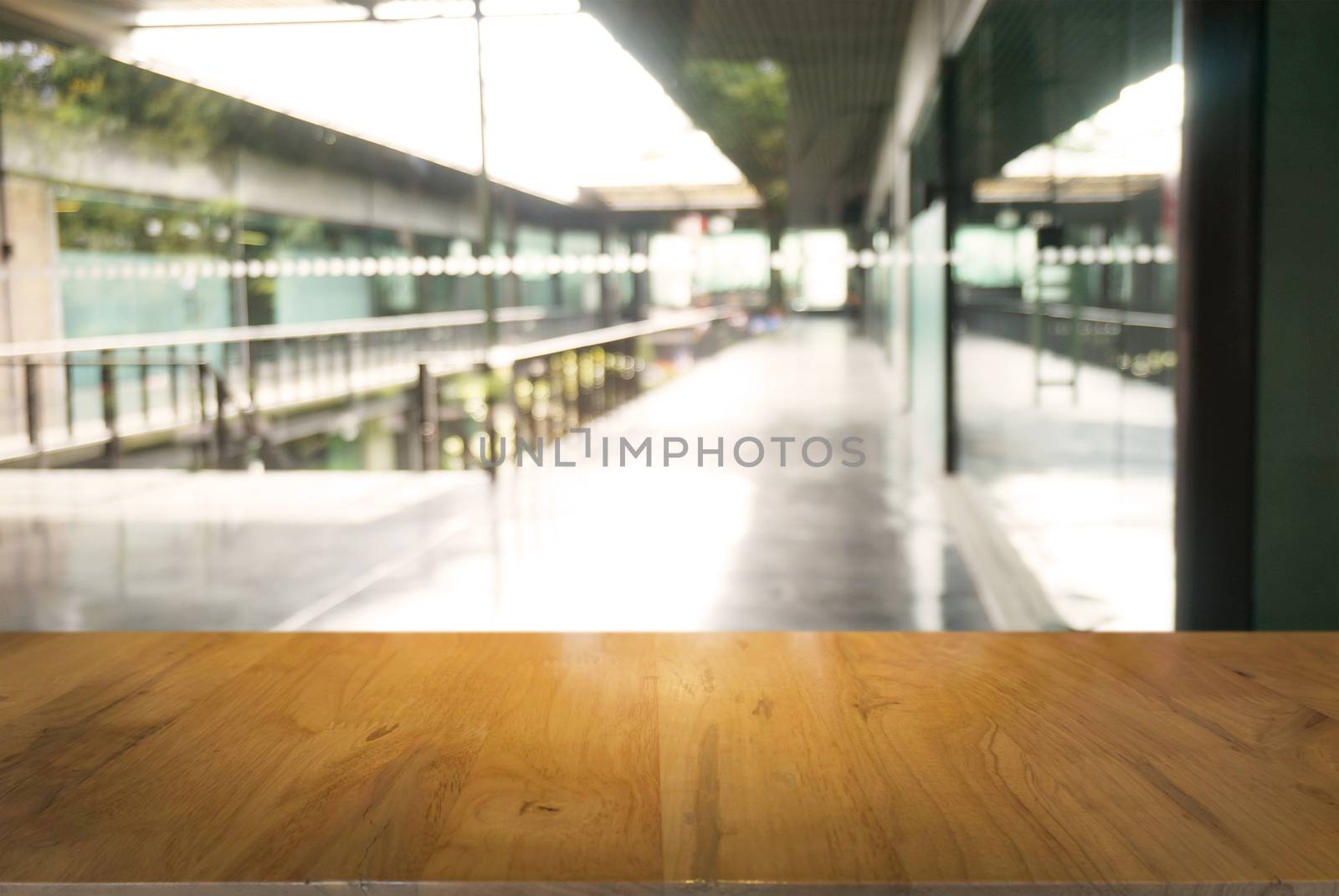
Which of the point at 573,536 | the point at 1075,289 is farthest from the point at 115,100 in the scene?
the point at 1075,289

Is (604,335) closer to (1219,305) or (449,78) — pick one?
(449,78)

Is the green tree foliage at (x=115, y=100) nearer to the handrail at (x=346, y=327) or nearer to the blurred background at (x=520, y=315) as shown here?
the blurred background at (x=520, y=315)

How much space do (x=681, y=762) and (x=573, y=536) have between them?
2.18m

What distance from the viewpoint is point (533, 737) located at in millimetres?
1441

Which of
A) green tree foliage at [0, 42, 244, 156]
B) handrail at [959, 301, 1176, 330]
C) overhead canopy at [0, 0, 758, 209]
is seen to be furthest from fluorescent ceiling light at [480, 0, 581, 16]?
handrail at [959, 301, 1176, 330]

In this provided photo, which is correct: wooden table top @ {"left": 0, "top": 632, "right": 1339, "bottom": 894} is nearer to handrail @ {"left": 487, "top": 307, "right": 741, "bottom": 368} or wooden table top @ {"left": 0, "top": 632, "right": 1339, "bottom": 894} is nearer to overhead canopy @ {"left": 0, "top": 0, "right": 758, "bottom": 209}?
handrail @ {"left": 487, "top": 307, "right": 741, "bottom": 368}

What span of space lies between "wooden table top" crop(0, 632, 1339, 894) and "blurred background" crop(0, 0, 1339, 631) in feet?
5.15

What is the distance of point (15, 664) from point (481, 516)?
5.93 ft

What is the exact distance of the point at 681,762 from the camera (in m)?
1.35

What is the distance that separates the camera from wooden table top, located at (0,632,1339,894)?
110 centimetres

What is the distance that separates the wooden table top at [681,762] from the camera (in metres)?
1.10

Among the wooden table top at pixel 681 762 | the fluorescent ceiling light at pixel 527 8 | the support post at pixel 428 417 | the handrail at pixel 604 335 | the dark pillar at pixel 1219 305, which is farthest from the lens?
the support post at pixel 428 417

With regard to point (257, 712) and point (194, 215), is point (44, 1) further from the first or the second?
point (257, 712)

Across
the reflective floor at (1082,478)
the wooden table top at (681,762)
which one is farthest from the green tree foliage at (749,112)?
the wooden table top at (681,762)
